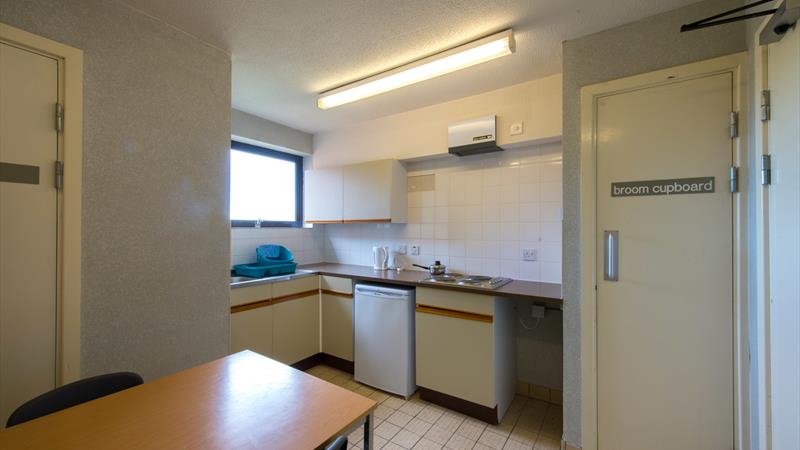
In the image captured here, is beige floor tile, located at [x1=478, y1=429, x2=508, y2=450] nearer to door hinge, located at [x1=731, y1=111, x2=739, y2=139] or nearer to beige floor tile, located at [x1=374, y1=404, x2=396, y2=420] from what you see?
beige floor tile, located at [x1=374, y1=404, x2=396, y2=420]

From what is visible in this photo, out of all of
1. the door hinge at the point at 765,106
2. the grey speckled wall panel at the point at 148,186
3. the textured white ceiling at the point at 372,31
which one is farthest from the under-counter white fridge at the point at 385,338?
the door hinge at the point at 765,106

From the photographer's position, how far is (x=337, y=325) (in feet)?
9.62

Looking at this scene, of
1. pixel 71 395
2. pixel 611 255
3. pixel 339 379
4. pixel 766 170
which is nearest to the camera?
pixel 71 395

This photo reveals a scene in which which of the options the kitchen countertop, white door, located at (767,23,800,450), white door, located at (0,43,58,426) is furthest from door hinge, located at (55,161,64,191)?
white door, located at (767,23,800,450)

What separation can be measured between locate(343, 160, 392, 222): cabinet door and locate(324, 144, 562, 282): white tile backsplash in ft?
1.12

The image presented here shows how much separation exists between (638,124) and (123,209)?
2732 mm

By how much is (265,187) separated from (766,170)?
359 centimetres

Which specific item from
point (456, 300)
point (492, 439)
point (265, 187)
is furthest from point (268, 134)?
point (492, 439)

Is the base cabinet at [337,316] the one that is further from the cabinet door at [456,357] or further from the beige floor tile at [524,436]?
the beige floor tile at [524,436]

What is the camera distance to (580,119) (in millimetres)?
1820

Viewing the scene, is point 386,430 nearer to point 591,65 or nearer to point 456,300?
point 456,300

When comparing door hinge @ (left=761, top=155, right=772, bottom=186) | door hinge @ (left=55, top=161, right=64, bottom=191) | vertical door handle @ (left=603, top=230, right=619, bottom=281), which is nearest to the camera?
door hinge @ (left=761, top=155, right=772, bottom=186)

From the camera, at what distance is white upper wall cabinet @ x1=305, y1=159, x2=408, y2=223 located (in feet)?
9.63

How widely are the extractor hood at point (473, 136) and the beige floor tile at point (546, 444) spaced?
2.08 m
